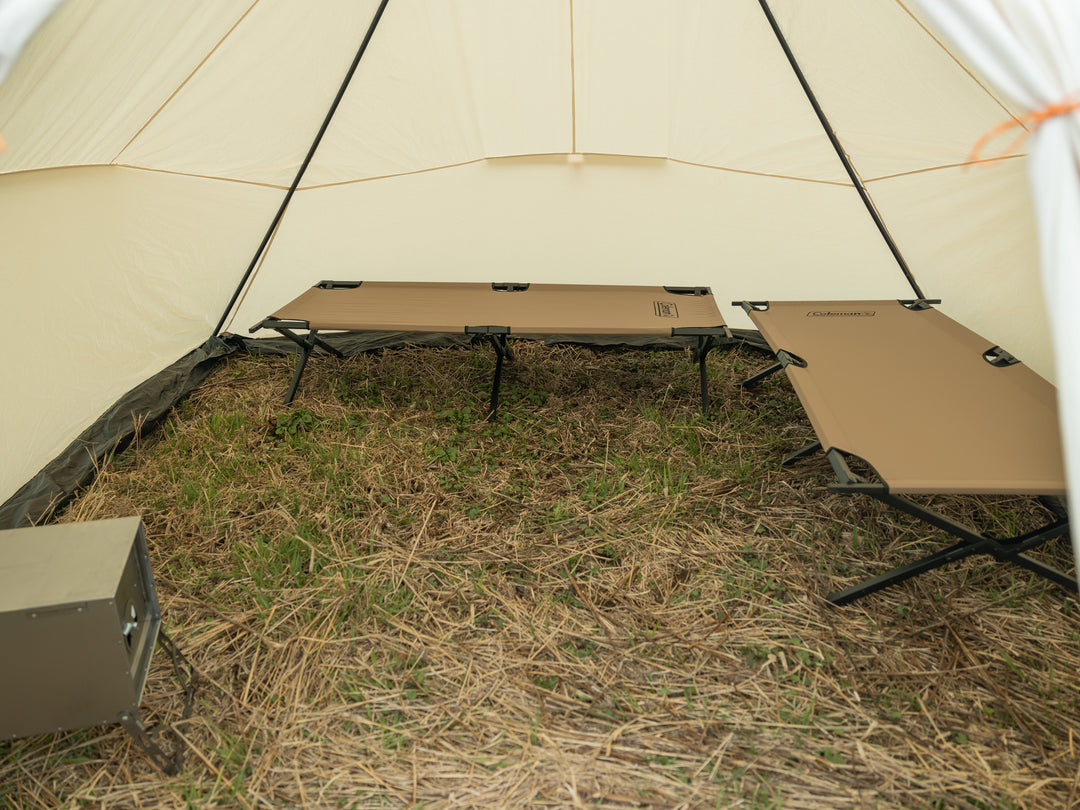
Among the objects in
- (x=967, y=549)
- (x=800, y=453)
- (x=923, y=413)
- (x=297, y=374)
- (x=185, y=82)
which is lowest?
(x=967, y=549)

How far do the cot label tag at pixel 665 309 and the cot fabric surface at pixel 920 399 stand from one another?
0.30 m

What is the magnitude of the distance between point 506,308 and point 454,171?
2.20 ft

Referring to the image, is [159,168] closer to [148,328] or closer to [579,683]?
[148,328]

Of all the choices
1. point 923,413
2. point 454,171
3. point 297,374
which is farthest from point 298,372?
point 923,413

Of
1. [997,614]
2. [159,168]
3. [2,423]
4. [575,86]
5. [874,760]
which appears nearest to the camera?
[874,760]

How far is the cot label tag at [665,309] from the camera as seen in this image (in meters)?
2.71

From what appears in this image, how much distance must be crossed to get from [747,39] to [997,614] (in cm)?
208

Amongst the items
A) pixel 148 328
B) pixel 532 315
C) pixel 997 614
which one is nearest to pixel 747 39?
pixel 532 315

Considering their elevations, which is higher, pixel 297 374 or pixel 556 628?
pixel 297 374

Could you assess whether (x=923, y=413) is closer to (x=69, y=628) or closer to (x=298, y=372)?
(x=69, y=628)

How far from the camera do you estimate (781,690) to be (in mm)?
1626

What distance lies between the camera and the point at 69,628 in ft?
4.05

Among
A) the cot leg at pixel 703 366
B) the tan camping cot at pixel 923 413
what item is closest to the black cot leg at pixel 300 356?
the cot leg at pixel 703 366

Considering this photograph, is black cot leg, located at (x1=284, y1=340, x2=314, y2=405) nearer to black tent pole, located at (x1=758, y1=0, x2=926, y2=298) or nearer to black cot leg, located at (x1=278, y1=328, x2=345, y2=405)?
black cot leg, located at (x1=278, y1=328, x2=345, y2=405)
